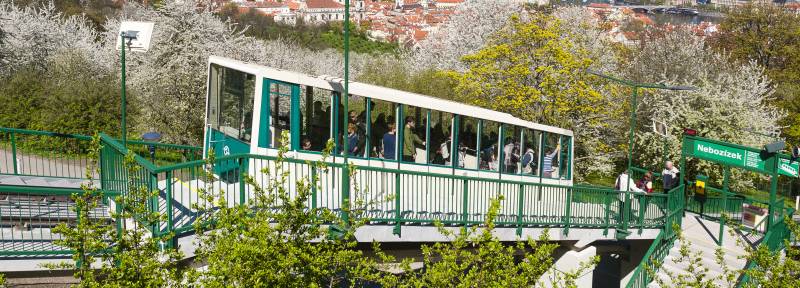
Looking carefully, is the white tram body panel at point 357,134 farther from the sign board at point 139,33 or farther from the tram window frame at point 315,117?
the sign board at point 139,33

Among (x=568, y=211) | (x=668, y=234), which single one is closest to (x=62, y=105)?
→ (x=568, y=211)

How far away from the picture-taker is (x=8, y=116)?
27953 mm

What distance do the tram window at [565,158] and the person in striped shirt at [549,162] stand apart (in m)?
0.24

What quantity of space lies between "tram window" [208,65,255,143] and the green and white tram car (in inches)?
0.7

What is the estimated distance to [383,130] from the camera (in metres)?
14.7

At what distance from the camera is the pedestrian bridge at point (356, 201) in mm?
10039

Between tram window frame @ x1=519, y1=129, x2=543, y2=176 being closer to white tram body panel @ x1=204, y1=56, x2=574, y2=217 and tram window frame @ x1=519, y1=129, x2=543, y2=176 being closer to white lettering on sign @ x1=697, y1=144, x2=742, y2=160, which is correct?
white tram body panel @ x1=204, y1=56, x2=574, y2=217

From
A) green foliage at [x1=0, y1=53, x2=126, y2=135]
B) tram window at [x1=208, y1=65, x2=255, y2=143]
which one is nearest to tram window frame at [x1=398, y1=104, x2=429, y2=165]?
tram window at [x1=208, y1=65, x2=255, y2=143]

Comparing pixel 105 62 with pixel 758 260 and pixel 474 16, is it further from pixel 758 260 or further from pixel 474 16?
pixel 758 260

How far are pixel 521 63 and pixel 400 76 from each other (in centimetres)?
833

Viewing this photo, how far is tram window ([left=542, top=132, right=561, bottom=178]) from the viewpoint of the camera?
18312mm

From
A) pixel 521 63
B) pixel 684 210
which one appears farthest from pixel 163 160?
pixel 684 210

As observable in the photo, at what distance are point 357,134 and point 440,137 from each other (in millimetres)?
1835

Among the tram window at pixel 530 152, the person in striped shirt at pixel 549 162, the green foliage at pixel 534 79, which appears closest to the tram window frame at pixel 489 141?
the tram window at pixel 530 152
